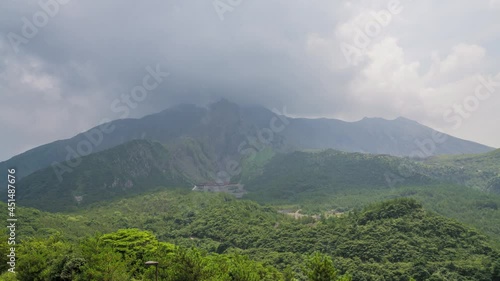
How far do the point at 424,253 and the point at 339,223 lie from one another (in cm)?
2622

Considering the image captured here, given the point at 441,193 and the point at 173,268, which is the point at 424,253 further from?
the point at 441,193

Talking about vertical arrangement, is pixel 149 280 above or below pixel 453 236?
above

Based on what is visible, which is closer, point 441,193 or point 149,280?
point 149,280

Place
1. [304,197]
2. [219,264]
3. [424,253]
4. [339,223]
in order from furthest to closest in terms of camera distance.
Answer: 1. [304,197]
2. [339,223]
3. [424,253]
4. [219,264]

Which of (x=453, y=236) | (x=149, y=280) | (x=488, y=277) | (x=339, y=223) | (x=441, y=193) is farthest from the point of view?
(x=441, y=193)

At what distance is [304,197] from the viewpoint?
199 meters

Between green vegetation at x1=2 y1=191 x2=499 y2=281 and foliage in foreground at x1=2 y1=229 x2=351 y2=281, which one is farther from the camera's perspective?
green vegetation at x1=2 y1=191 x2=499 y2=281

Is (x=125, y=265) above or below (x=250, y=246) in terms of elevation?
above

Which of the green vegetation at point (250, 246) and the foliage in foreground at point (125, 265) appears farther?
the green vegetation at point (250, 246)

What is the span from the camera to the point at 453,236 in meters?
76.8

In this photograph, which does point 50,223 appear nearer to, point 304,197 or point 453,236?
point 453,236

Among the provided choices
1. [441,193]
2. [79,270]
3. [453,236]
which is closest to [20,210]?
[79,270]

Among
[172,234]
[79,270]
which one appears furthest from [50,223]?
[79,270]

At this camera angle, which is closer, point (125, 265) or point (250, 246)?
point (125, 265)
